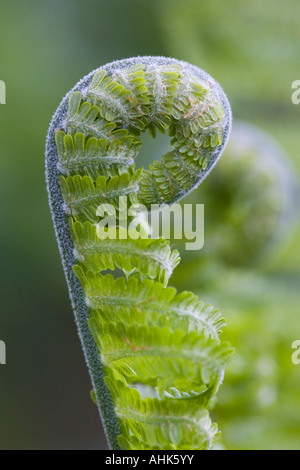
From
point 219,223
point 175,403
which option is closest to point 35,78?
point 219,223

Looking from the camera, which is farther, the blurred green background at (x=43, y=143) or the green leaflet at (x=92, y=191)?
the blurred green background at (x=43, y=143)

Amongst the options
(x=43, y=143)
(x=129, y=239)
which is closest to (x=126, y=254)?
(x=129, y=239)

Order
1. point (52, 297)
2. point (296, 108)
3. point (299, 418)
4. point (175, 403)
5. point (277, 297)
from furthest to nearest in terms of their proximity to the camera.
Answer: point (52, 297) < point (296, 108) < point (277, 297) < point (299, 418) < point (175, 403)

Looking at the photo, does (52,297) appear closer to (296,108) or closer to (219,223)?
(219,223)

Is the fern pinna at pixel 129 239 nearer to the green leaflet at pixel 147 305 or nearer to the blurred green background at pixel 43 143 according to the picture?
the green leaflet at pixel 147 305

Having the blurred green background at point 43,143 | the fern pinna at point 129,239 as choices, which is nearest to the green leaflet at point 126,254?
the fern pinna at point 129,239

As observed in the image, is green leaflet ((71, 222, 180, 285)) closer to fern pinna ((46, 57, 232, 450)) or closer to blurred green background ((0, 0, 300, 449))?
fern pinna ((46, 57, 232, 450))
